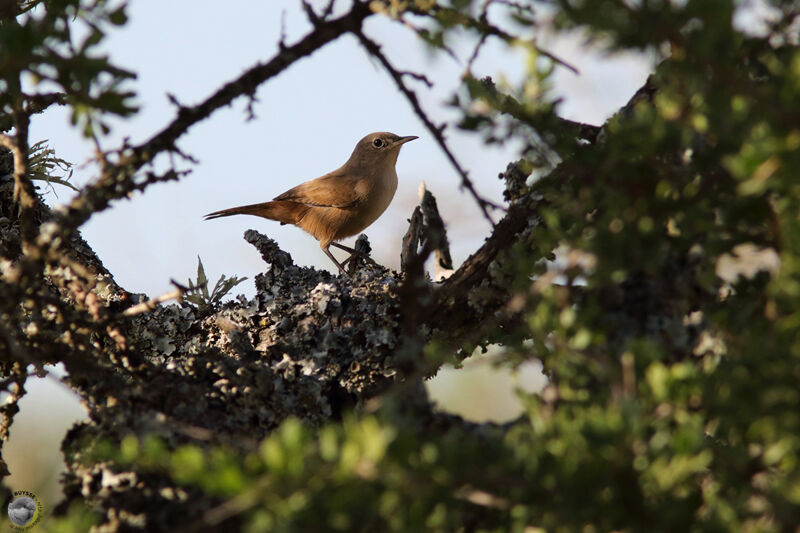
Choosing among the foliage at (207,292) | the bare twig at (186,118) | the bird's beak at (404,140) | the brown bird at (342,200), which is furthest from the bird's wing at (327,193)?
the bare twig at (186,118)

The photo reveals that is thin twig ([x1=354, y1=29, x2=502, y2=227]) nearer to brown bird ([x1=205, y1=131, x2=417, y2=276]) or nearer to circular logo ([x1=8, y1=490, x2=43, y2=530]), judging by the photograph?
circular logo ([x1=8, y1=490, x2=43, y2=530])

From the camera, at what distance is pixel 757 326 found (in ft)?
5.31

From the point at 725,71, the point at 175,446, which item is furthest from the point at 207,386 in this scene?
the point at 725,71

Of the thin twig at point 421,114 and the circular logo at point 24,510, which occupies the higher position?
Answer: the thin twig at point 421,114

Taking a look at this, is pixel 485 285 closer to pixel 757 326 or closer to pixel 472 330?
pixel 472 330

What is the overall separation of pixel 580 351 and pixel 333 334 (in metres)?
1.79

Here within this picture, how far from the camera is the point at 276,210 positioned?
23.6ft

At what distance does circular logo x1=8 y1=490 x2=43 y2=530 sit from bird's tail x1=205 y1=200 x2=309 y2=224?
3670 millimetres

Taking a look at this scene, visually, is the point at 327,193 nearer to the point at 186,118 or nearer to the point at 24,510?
the point at 24,510

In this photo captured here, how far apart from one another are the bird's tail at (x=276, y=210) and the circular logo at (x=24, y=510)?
367 cm

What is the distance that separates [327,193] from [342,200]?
0.17 meters

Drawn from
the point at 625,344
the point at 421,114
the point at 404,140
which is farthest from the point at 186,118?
the point at 404,140

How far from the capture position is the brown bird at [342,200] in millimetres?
6863

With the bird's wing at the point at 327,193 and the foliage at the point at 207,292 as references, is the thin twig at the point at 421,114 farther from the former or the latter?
the bird's wing at the point at 327,193
